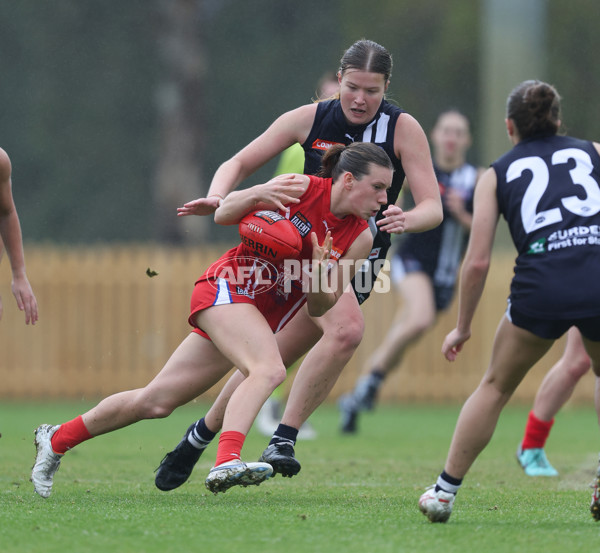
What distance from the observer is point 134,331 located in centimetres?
1409

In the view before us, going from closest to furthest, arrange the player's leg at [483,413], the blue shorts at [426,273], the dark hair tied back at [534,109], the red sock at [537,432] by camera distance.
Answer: the player's leg at [483,413] < the dark hair tied back at [534,109] < the red sock at [537,432] < the blue shorts at [426,273]

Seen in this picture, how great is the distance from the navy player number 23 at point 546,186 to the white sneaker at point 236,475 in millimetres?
1477

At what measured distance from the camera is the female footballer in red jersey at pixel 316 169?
5.38 m

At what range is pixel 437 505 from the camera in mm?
4434

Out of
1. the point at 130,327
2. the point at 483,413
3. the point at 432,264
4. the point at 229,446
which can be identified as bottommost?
the point at 130,327

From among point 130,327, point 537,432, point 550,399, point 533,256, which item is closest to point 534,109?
point 533,256

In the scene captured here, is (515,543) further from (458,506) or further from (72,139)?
(72,139)

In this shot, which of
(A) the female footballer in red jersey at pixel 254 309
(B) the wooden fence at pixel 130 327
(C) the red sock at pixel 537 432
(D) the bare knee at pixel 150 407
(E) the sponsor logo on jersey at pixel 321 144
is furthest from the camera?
(B) the wooden fence at pixel 130 327

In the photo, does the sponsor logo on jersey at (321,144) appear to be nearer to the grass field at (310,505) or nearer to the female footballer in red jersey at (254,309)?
the female footballer in red jersey at (254,309)

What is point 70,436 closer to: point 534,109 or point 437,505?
point 437,505

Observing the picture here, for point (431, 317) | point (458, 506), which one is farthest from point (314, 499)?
point (431, 317)

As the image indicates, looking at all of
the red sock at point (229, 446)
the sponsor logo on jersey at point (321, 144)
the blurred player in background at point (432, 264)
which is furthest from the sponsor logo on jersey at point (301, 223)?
the blurred player in background at point (432, 264)

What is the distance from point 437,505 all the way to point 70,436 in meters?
1.88

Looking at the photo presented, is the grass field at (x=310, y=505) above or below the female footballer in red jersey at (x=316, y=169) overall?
below
